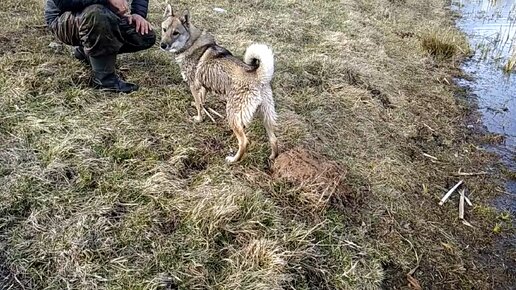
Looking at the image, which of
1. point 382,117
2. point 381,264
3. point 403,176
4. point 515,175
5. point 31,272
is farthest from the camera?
point 382,117

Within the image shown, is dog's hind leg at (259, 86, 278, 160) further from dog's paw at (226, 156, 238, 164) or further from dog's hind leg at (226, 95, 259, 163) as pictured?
dog's paw at (226, 156, 238, 164)

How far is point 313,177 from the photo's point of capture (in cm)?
326

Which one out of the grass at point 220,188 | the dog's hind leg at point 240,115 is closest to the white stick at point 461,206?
the grass at point 220,188

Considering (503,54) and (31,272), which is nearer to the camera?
(31,272)

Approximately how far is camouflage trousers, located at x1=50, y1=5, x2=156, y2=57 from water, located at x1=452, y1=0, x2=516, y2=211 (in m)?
3.88

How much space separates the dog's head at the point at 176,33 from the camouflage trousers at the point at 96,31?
33 cm

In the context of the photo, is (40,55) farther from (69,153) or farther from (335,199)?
(335,199)

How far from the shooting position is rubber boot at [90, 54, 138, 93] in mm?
3881

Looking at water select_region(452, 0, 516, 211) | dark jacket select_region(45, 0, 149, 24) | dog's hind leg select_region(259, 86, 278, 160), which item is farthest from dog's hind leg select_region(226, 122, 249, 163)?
water select_region(452, 0, 516, 211)

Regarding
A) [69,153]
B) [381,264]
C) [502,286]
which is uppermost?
[69,153]

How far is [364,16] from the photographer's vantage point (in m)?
8.30

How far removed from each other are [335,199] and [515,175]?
8.05 feet

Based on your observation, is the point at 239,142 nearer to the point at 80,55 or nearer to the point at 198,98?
the point at 198,98

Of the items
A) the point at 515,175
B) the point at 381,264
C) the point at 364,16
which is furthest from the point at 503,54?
the point at 381,264
